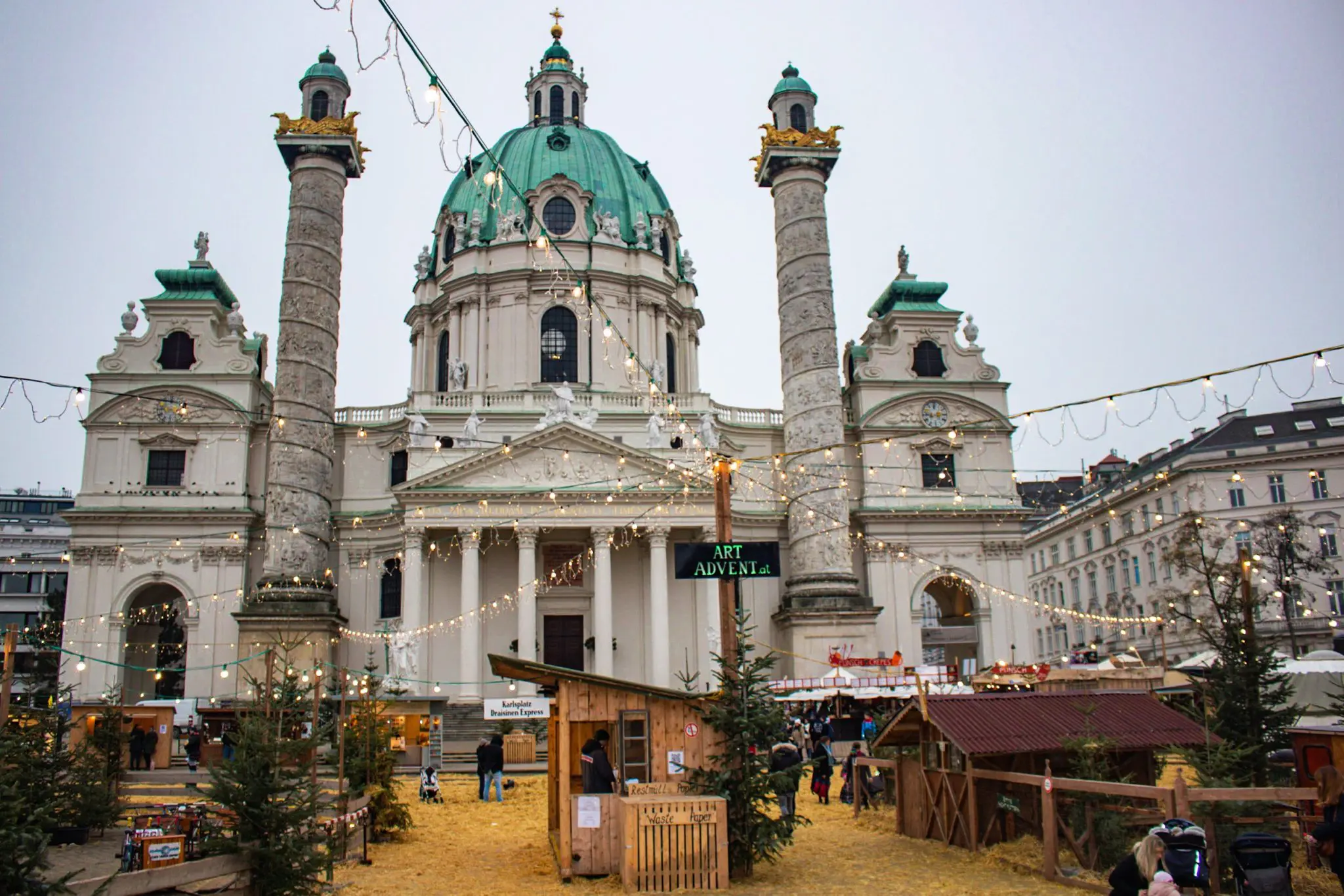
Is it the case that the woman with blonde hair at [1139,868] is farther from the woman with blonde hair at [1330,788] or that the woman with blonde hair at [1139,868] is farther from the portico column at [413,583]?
the portico column at [413,583]

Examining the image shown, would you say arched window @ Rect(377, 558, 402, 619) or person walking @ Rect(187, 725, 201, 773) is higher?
arched window @ Rect(377, 558, 402, 619)

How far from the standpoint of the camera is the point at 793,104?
42.6 metres

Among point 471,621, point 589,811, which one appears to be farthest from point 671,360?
point 589,811

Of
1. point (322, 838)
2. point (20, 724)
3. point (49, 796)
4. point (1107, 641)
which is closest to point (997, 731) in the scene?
point (322, 838)

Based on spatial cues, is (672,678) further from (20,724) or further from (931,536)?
(20,724)

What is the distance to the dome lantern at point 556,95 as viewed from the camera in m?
57.7

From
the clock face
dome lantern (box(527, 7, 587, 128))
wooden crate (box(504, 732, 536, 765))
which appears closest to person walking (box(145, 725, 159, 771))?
wooden crate (box(504, 732, 536, 765))

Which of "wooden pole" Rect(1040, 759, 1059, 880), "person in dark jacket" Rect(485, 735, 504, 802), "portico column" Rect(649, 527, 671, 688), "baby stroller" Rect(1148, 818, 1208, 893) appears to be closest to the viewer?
"baby stroller" Rect(1148, 818, 1208, 893)

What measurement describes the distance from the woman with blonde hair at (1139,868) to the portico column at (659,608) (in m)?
30.0

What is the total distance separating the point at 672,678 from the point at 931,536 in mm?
12019

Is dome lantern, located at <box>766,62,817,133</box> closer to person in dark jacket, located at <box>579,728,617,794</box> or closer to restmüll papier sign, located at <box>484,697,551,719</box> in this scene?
restmüll papier sign, located at <box>484,697,551,719</box>

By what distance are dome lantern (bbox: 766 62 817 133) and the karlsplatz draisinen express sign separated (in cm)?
3083

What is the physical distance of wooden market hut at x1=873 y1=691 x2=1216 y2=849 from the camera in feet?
45.9

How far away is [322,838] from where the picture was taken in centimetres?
1156
